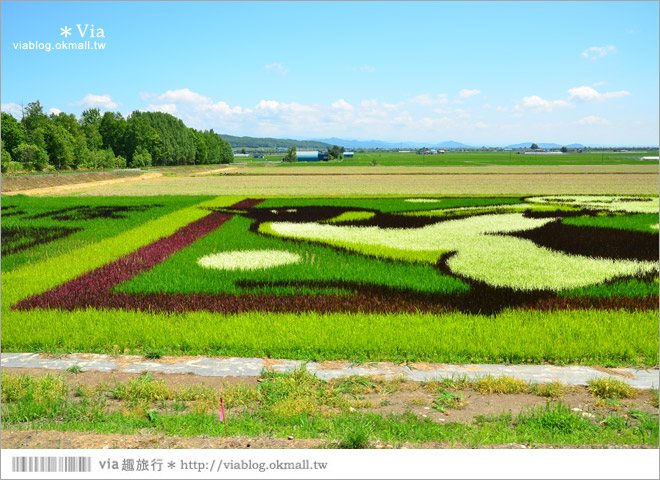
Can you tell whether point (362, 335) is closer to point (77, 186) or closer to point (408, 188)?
point (408, 188)

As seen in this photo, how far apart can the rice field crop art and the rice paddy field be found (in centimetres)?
7

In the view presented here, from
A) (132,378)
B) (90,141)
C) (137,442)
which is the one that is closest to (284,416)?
(137,442)

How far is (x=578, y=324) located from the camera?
8.82 meters

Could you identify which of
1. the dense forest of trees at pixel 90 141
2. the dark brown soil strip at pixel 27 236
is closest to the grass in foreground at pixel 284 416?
the dark brown soil strip at pixel 27 236

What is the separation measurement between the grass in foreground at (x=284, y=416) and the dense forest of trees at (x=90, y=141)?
66551 millimetres

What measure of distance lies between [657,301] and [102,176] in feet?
226

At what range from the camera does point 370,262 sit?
1464 cm

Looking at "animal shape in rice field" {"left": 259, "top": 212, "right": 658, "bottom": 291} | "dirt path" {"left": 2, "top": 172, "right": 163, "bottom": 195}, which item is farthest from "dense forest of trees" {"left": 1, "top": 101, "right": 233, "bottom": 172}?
"animal shape in rice field" {"left": 259, "top": 212, "right": 658, "bottom": 291}

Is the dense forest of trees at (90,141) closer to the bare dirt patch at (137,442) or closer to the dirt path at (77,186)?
the dirt path at (77,186)

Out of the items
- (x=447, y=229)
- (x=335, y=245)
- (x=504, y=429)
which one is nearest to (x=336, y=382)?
(x=504, y=429)

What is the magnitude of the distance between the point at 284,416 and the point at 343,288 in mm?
6308

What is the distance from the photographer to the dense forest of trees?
219 feet

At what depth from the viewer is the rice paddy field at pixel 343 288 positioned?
809 centimetres

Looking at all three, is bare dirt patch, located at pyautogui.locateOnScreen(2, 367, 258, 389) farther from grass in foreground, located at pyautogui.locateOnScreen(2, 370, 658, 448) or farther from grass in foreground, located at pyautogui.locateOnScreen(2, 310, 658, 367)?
grass in foreground, located at pyautogui.locateOnScreen(2, 310, 658, 367)
